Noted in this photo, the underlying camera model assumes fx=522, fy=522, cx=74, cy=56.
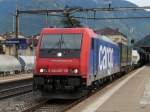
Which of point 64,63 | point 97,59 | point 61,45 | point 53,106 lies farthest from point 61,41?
point 97,59

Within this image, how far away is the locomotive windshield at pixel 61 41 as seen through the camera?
20.0m

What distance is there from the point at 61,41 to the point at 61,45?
7.2 inches

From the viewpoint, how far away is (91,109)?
1680cm

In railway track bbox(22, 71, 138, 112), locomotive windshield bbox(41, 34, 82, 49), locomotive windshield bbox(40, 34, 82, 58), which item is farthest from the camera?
locomotive windshield bbox(41, 34, 82, 49)

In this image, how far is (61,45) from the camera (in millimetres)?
20125

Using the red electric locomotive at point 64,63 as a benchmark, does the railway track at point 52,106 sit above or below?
below

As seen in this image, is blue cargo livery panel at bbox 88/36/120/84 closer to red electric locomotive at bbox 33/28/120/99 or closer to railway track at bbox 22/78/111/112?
red electric locomotive at bbox 33/28/120/99

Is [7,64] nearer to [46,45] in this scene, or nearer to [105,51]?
[105,51]

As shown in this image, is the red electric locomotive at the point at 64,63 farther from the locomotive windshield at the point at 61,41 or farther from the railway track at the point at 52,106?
the railway track at the point at 52,106

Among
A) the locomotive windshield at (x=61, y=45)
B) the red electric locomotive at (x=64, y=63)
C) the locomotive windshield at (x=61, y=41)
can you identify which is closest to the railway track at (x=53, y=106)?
the red electric locomotive at (x=64, y=63)

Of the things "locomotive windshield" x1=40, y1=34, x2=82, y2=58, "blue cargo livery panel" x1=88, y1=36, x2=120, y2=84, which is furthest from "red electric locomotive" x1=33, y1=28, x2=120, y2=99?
"blue cargo livery panel" x1=88, y1=36, x2=120, y2=84

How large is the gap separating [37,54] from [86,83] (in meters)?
2.21

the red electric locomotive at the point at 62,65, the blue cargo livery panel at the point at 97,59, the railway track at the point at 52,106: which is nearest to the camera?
the railway track at the point at 52,106

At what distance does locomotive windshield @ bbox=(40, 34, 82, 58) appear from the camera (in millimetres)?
19797
